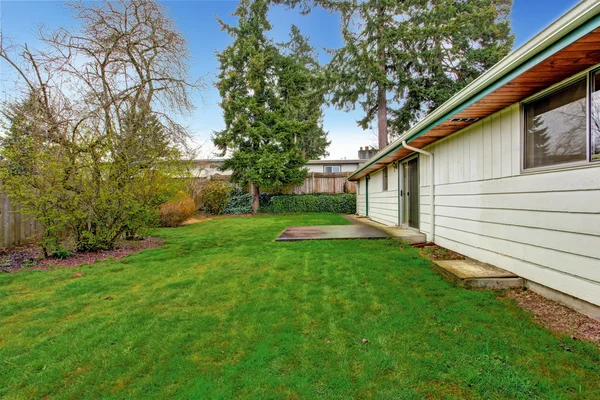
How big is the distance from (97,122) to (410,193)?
774 cm

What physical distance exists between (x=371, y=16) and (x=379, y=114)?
453cm

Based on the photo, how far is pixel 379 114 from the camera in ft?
46.5

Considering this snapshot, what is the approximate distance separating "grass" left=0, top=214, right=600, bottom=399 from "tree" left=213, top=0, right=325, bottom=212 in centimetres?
1027

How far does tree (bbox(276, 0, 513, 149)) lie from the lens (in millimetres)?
12305

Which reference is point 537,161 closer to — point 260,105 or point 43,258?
point 43,258

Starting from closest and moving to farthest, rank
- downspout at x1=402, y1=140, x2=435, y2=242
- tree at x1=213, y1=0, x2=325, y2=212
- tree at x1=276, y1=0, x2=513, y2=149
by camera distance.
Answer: downspout at x1=402, y1=140, x2=435, y2=242 < tree at x1=276, y1=0, x2=513, y2=149 < tree at x1=213, y1=0, x2=325, y2=212

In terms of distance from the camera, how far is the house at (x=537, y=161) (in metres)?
2.29

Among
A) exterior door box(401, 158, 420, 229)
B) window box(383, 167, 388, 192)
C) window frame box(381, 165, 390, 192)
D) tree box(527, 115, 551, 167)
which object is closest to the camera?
tree box(527, 115, 551, 167)

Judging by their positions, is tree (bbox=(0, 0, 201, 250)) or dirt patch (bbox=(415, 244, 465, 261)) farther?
tree (bbox=(0, 0, 201, 250))

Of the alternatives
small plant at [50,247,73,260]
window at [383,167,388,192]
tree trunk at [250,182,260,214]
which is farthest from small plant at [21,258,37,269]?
tree trunk at [250,182,260,214]

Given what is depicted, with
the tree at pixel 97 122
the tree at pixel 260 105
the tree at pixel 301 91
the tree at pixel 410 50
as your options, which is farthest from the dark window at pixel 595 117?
the tree at pixel 301 91

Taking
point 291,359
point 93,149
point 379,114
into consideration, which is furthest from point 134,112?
point 379,114

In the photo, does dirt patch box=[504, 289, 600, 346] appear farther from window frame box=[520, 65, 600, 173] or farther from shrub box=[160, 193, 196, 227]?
shrub box=[160, 193, 196, 227]

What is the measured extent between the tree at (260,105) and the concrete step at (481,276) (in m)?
10.5
